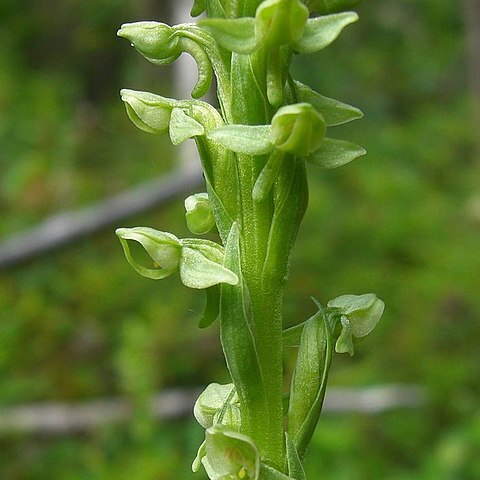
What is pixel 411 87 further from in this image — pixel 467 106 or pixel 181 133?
pixel 181 133

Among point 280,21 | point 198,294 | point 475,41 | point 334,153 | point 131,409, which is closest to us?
point 280,21

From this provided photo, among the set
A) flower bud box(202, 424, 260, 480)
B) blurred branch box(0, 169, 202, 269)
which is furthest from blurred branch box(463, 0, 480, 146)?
flower bud box(202, 424, 260, 480)

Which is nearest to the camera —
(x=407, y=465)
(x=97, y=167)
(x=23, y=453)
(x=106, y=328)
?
(x=407, y=465)

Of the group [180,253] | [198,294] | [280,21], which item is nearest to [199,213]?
[180,253]

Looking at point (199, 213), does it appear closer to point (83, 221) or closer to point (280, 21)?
point (280, 21)

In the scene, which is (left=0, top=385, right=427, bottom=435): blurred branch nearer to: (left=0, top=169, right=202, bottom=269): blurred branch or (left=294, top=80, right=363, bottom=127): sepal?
(left=0, top=169, right=202, bottom=269): blurred branch

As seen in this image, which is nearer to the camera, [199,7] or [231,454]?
[231,454]

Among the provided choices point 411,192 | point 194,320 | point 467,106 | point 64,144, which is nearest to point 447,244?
point 411,192
